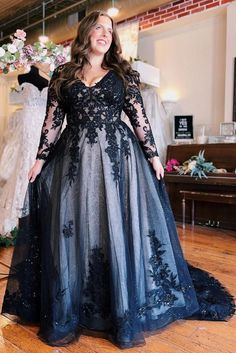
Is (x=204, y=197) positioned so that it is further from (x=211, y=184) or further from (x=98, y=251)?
(x=98, y=251)

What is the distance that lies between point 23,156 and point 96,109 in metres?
1.95

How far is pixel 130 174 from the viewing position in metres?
1.60

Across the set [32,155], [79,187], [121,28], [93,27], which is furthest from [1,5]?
[79,187]

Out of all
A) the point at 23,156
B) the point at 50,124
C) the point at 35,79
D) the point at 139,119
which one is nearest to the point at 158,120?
the point at 35,79

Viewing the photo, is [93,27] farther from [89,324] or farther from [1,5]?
[1,5]

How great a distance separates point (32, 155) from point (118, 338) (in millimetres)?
2318

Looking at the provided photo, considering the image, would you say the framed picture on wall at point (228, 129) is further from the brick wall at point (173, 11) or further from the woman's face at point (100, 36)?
the woman's face at point (100, 36)

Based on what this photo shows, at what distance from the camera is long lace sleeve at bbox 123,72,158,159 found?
67.4 inches

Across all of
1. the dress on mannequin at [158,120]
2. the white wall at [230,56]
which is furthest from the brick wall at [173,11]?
the dress on mannequin at [158,120]

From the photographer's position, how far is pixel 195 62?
15.1ft

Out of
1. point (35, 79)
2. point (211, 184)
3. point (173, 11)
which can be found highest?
point (173, 11)

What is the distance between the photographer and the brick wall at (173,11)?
171 inches

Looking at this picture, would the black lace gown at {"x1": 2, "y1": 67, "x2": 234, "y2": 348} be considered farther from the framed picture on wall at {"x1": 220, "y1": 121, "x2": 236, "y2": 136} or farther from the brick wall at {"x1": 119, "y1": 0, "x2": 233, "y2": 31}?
the brick wall at {"x1": 119, "y1": 0, "x2": 233, "y2": 31}

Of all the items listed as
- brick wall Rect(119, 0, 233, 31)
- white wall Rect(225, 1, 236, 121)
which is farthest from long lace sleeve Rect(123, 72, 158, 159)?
brick wall Rect(119, 0, 233, 31)
